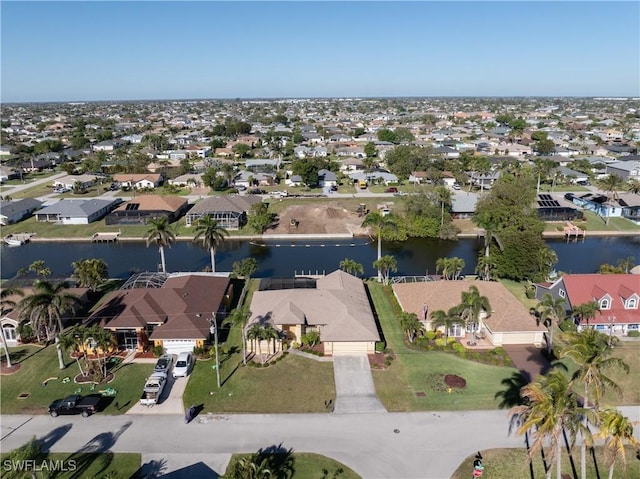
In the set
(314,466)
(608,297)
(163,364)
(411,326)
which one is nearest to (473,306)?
(411,326)

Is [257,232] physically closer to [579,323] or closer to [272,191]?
[272,191]

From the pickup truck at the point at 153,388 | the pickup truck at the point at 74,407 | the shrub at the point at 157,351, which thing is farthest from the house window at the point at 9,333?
the pickup truck at the point at 153,388

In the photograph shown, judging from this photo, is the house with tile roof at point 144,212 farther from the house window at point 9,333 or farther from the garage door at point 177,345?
the garage door at point 177,345

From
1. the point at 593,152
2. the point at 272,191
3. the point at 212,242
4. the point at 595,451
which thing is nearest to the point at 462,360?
the point at 595,451

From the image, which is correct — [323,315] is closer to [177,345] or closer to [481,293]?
[177,345]

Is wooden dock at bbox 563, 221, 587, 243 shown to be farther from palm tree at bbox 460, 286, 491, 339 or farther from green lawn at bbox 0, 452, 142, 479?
green lawn at bbox 0, 452, 142, 479

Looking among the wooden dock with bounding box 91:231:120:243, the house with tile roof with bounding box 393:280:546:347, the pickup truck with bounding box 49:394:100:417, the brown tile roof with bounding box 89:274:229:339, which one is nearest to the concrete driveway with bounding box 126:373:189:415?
the pickup truck with bounding box 49:394:100:417
